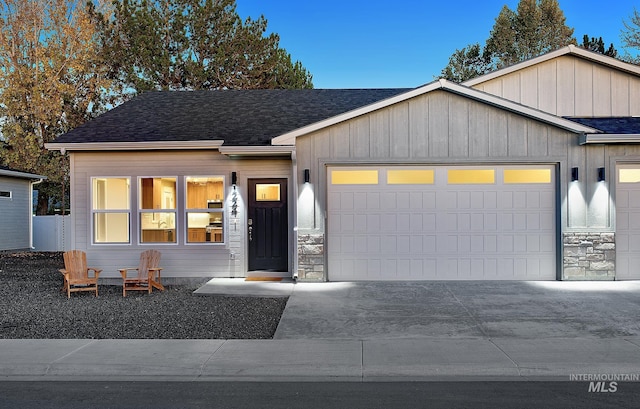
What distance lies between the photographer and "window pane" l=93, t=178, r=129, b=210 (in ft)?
37.9

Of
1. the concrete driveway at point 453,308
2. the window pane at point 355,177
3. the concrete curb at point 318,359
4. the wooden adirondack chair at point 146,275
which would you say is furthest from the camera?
the window pane at point 355,177

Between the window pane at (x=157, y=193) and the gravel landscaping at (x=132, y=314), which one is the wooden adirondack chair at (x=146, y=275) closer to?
the gravel landscaping at (x=132, y=314)

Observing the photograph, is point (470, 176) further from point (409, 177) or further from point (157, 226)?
point (157, 226)

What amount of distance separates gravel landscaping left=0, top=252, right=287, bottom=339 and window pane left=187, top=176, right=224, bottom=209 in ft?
6.02

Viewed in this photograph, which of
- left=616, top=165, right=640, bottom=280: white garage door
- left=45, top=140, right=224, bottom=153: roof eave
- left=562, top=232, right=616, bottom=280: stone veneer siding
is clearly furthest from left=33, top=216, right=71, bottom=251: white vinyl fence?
left=616, top=165, right=640, bottom=280: white garage door

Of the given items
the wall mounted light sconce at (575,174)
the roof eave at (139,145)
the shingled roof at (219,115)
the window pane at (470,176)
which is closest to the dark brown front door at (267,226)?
the shingled roof at (219,115)

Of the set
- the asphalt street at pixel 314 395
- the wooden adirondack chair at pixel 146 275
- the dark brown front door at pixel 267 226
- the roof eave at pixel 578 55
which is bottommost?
the asphalt street at pixel 314 395

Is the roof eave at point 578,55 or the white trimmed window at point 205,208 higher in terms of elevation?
the roof eave at point 578,55

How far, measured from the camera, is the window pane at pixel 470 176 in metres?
10.6

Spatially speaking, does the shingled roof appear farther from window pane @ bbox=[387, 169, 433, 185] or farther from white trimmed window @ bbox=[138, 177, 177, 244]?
window pane @ bbox=[387, 169, 433, 185]

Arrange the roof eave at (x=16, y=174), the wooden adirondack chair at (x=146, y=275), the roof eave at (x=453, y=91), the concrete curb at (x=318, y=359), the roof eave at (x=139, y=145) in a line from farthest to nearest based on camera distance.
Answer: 1. the roof eave at (x=16, y=174)
2. the roof eave at (x=139, y=145)
3. the wooden adirondack chair at (x=146, y=275)
4. the roof eave at (x=453, y=91)
5. the concrete curb at (x=318, y=359)

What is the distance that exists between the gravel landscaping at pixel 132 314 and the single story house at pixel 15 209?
9.79 m

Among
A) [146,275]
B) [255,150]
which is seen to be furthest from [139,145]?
[146,275]

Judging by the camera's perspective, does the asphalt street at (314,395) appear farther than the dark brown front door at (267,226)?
No
